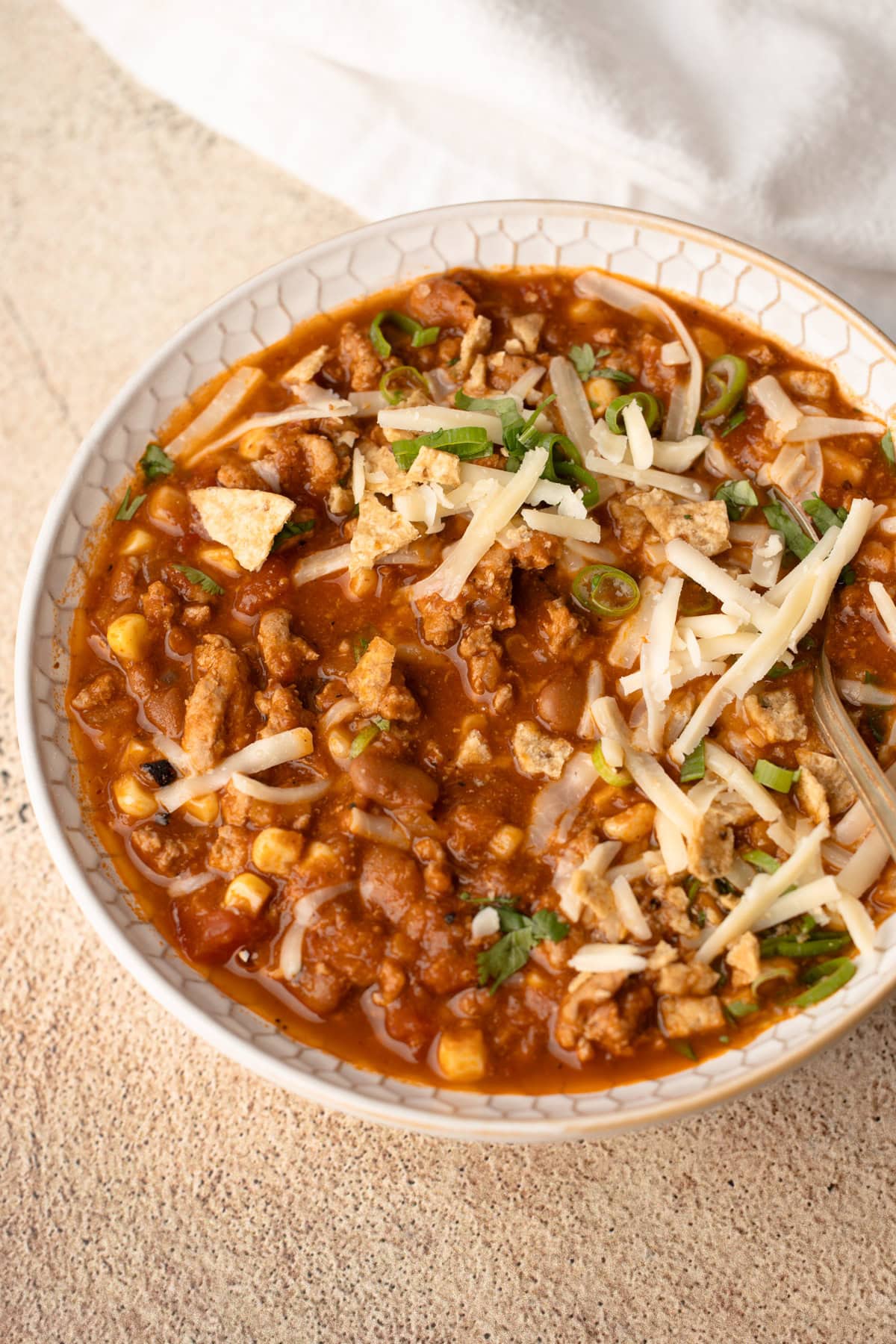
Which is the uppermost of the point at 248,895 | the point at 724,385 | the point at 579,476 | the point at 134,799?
the point at 724,385

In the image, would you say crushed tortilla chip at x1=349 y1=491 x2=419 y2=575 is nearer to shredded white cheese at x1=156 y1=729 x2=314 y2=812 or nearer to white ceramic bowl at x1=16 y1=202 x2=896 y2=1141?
shredded white cheese at x1=156 y1=729 x2=314 y2=812

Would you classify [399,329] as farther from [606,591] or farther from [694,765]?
[694,765]

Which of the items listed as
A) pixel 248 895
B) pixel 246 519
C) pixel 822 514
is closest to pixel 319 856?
pixel 248 895

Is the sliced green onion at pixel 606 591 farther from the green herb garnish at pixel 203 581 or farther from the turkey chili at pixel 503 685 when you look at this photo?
the green herb garnish at pixel 203 581

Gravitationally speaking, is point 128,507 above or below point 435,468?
below

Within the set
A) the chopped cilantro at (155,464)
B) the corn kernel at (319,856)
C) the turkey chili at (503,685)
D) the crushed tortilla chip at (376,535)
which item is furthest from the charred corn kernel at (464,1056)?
the chopped cilantro at (155,464)

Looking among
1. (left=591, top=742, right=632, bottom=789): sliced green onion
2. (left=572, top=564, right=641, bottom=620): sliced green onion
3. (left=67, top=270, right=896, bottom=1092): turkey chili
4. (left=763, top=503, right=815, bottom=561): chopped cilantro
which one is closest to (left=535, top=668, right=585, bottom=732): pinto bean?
(left=67, top=270, right=896, bottom=1092): turkey chili
